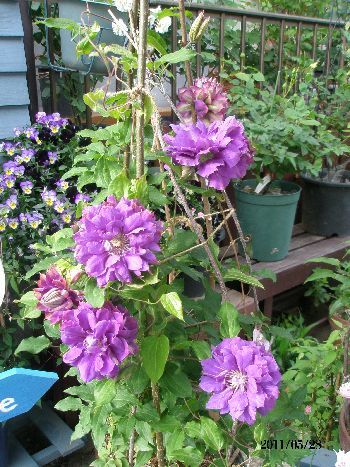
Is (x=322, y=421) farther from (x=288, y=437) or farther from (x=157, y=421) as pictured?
(x=157, y=421)

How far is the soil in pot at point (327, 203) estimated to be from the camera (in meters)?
2.94

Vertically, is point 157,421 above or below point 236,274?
below

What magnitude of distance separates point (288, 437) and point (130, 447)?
0.35m

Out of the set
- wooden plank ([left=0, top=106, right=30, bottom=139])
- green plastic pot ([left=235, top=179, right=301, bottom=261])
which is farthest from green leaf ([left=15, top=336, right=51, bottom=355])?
green plastic pot ([left=235, top=179, right=301, bottom=261])

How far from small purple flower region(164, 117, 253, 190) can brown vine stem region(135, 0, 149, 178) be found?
60 millimetres

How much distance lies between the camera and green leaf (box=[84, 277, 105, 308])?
79 cm

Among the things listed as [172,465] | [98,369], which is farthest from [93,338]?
[172,465]

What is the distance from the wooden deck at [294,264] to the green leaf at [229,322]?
1361 mm

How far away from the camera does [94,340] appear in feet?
2.62

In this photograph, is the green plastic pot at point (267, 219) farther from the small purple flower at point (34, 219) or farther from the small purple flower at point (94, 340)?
the small purple flower at point (94, 340)

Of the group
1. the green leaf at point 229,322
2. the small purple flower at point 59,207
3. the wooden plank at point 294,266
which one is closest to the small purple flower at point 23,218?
the small purple flower at point 59,207

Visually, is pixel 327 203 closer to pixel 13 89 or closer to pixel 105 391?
pixel 13 89

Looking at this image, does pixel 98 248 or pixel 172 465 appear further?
pixel 172 465

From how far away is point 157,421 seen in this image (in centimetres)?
106
